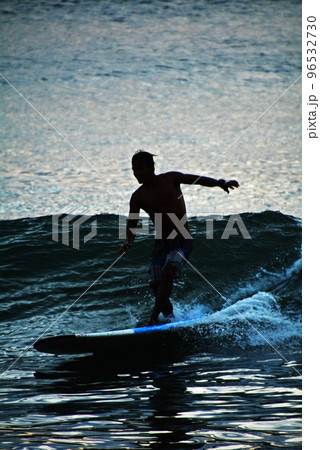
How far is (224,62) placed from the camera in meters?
16.3

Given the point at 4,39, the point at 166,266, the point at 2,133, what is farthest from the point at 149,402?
the point at 4,39

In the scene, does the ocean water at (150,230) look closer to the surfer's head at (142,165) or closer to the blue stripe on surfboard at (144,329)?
the blue stripe on surfboard at (144,329)

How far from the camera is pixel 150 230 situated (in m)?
10.8

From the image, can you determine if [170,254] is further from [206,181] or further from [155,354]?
[155,354]

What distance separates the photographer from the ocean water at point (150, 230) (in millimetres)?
4461

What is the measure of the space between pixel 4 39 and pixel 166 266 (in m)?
12.6

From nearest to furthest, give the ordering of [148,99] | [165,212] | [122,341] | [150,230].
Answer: [122,341]
[165,212]
[150,230]
[148,99]

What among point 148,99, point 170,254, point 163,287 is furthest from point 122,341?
point 148,99

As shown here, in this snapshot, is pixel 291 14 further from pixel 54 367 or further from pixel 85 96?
pixel 54 367

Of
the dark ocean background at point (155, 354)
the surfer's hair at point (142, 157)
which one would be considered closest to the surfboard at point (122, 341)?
the dark ocean background at point (155, 354)

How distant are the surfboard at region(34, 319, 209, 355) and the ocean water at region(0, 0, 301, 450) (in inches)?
4.2

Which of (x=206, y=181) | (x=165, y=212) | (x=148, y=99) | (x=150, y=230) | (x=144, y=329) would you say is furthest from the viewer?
(x=148, y=99)

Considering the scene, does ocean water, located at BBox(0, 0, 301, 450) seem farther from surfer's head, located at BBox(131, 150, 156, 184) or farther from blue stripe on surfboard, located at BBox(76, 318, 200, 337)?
surfer's head, located at BBox(131, 150, 156, 184)

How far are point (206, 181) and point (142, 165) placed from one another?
592mm
